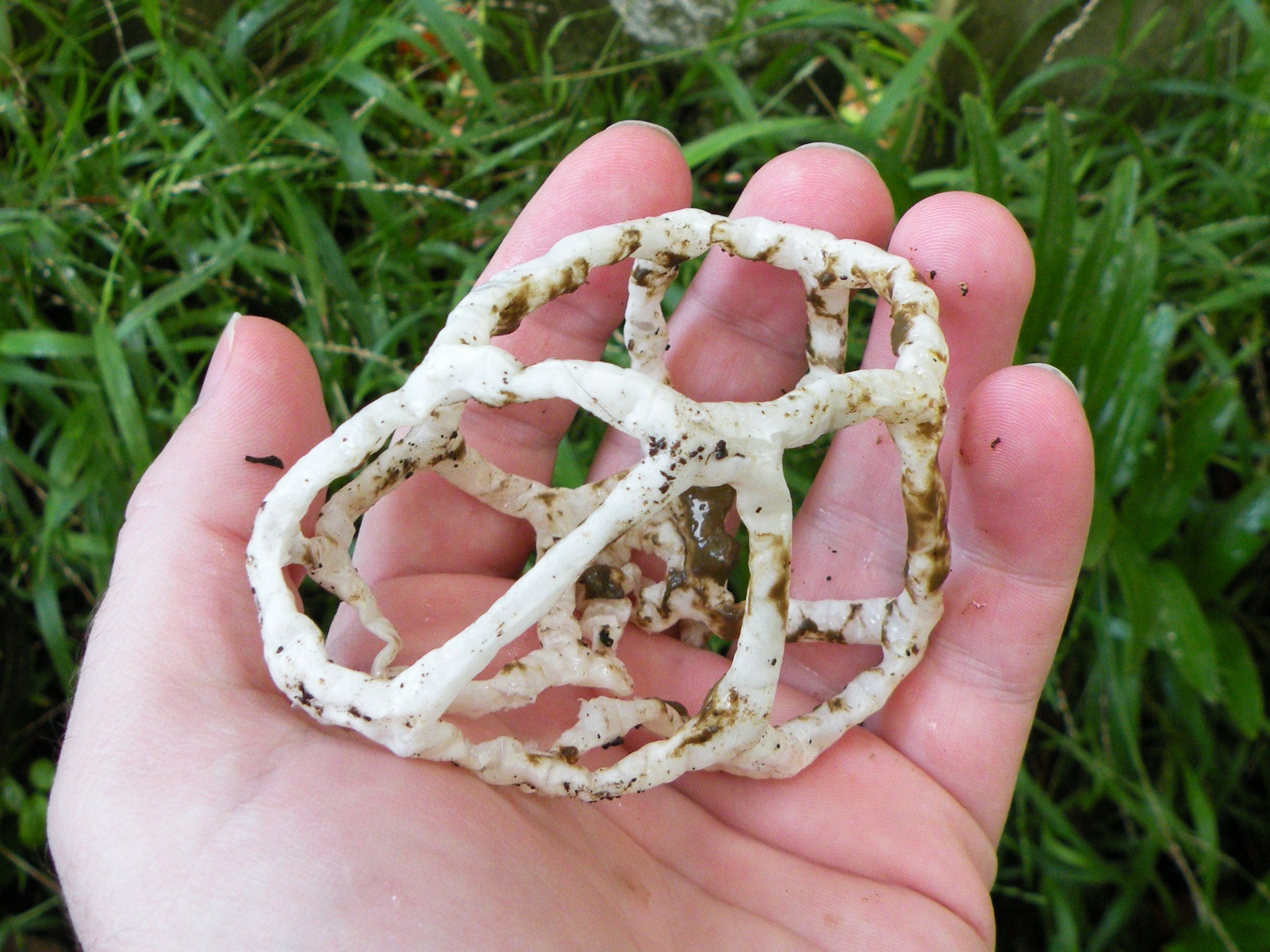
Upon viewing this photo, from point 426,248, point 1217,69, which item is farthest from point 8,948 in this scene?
point 1217,69

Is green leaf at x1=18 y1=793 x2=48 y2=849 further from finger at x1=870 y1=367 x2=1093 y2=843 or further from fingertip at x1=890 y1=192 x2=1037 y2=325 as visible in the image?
fingertip at x1=890 y1=192 x2=1037 y2=325

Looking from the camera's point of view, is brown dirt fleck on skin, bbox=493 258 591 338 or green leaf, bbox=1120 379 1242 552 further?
green leaf, bbox=1120 379 1242 552

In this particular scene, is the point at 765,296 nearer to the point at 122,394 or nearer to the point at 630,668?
the point at 630,668

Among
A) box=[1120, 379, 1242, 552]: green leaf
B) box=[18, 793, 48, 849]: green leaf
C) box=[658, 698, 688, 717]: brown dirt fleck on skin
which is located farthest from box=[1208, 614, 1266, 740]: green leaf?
box=[18, 793, 48, 849]: green leaf

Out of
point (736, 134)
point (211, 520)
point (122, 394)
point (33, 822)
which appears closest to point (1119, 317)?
point (736, 134)

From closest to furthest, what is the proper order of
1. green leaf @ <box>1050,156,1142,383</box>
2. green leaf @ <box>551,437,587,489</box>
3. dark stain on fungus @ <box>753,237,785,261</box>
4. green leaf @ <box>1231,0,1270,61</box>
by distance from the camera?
1. dark stain on fungus @ <box>753,237,785,261</box>
2. green leaf @ <box>551,437,587,489</box>
3. green leaf @ <box>1050,156,1142,383</box>
4. green leaf @ <box>1231,0,1270,61</box>

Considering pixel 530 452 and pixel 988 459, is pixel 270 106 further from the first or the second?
pixel 988 459
